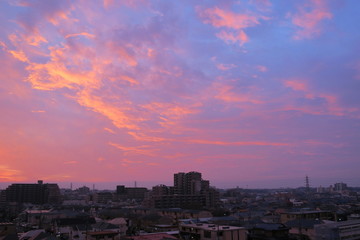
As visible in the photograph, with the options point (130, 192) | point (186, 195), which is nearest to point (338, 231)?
point (186, 195)

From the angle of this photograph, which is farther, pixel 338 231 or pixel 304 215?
pixel 304 215

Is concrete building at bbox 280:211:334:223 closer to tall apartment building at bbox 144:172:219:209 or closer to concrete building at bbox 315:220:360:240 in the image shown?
concrete building at bbox 315:220:360:240

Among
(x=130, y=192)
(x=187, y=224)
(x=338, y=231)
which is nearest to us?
(x=338, y=231)

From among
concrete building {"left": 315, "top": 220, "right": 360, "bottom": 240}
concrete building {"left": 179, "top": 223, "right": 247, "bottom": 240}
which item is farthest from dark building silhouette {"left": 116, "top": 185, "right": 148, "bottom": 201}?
concrete building {"left": 315, "top": 220, "right": 360, "bottom": 240}

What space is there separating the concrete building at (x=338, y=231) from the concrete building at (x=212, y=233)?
24.0 ft

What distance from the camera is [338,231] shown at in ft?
101

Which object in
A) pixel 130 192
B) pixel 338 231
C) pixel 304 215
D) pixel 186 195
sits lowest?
pixel 130 192

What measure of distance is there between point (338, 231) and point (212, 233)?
11910 millimetres

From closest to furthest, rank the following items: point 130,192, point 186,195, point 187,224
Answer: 1. point 187,224
2. point 186,195
3. point 130,192

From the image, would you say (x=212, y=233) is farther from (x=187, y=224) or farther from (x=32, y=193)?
(x=32, y=193)

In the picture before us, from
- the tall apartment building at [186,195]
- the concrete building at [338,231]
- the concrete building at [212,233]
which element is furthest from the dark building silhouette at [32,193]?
the concrete building at [338,231]

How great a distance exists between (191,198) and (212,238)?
53.0 meters

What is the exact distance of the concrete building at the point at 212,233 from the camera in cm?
3028

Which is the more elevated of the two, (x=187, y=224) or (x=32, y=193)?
(x=32, y=193)
